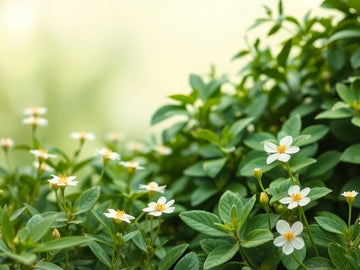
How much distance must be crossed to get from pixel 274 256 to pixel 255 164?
0.63 ft

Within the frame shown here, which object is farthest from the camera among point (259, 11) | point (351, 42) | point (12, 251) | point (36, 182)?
point (259, 11)

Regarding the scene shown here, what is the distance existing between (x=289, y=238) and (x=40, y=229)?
337 millimetres

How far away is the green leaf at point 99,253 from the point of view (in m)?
0.73

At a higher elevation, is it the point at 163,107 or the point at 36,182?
the point at 163,107

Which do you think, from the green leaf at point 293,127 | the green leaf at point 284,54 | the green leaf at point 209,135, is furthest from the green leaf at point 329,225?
the green leaf at point 284,54

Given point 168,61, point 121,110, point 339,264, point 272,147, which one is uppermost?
point 272,147

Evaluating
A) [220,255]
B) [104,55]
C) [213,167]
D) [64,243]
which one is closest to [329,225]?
[220,255]

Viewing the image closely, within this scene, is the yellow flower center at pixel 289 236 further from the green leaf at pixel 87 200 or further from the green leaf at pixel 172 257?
the green leaf at pixel 87 200

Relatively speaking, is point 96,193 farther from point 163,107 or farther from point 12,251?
point 163,107

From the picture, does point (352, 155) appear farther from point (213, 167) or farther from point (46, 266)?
point (46, 266)

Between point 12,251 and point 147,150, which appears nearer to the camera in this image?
point 12,251

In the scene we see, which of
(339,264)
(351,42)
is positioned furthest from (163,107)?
(339,264)

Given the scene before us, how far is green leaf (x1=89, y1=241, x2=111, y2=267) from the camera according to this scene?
0.73 m

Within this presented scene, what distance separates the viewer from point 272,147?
0.78 metres
